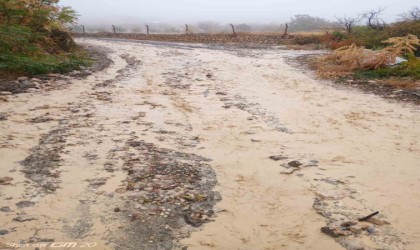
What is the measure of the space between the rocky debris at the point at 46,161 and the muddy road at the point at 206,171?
0.02 metres

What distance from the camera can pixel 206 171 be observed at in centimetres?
416

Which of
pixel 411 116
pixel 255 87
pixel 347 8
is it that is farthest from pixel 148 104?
pixel 347 8

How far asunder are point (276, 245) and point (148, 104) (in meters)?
4.73

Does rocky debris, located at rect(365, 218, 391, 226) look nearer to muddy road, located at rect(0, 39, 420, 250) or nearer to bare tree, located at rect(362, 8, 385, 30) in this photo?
muddy road, located at rect(0, 39, 420, 250)

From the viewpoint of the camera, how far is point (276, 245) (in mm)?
→ 2875

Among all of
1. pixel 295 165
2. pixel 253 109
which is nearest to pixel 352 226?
pixel 295 165

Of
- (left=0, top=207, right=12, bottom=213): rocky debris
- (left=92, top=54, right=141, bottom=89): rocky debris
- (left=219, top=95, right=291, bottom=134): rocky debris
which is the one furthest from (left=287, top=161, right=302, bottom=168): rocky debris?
(left=92, top=54, right=141, bottom=89): rocky debris

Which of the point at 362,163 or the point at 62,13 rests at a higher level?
the point at 62,13

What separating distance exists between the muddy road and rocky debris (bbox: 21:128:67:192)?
0.02 metres

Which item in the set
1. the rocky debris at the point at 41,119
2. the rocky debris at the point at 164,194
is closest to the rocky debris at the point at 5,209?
the rocky debris at the point at 164,194

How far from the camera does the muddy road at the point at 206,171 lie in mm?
2982

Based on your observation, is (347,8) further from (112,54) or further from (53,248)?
(53,248)

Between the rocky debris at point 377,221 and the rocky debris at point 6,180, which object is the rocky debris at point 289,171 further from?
the rocky debris at point 6,180

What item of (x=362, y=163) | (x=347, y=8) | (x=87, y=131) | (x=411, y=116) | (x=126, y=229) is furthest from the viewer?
(x=347, y=8)
